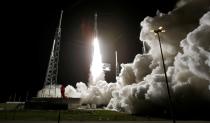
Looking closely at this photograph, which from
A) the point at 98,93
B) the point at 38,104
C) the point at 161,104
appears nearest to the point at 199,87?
the point at 161,104

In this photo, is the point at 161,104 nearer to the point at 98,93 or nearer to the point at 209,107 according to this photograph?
the point at 209,107

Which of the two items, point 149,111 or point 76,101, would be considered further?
point 76,101

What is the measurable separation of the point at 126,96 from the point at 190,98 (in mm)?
30133

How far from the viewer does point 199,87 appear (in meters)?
60.2

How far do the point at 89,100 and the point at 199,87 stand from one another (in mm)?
88879

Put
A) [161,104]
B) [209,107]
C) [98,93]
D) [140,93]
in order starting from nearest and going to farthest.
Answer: [209,107] → [161,104] → [140,93] → [98,93]

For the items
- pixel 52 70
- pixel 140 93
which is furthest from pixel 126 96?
pixel 52 70

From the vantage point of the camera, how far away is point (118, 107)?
96625 millimetres

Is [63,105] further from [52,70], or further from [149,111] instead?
[149,111]

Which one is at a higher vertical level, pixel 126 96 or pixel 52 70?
pixel 52 70

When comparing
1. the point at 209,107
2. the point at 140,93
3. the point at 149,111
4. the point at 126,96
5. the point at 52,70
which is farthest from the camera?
the point at 52,70

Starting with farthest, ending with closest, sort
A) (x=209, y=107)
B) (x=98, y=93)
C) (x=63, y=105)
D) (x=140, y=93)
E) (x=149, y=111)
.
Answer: (x=98, y=93) → (x=63, y=105) → (x=140, y=93) → (x=149, y=111) → (x=209, y=107)

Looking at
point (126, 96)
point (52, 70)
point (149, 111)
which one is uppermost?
point (52, 70)

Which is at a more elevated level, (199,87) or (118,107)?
(199,87)
